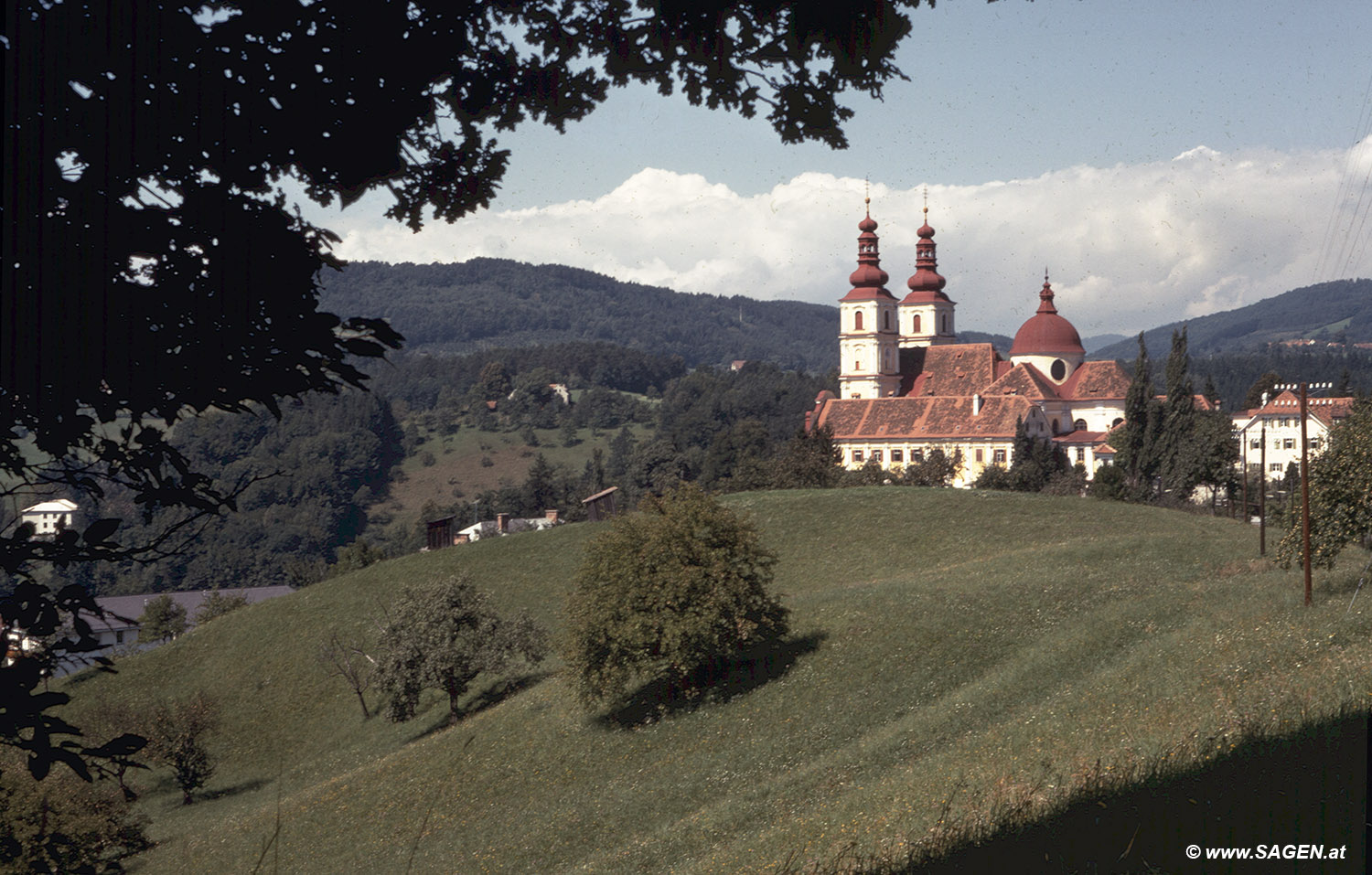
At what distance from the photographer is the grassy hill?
15.1 metres

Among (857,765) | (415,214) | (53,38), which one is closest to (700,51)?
(415,214)

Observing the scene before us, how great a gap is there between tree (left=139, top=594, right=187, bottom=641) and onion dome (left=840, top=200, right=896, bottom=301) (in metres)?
76.1

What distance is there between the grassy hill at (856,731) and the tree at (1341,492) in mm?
1490

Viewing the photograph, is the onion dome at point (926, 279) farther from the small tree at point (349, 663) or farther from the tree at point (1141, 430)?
the small tree at point (349, 663)

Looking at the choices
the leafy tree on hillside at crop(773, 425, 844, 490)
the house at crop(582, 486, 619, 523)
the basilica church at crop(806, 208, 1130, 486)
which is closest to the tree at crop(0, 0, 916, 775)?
the house at crop(582, 486, 619, 523)

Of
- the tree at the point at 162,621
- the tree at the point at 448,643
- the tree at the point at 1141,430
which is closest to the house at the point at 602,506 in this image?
the tree at the point at 162,621

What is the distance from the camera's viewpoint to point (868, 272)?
12306cm

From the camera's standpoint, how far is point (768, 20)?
20.0ft

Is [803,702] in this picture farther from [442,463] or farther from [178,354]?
[442,463]

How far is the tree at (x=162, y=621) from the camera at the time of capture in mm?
79688

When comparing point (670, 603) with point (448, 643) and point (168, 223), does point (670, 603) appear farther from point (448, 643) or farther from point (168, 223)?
point (168, 223)

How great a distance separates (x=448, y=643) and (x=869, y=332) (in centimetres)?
8740

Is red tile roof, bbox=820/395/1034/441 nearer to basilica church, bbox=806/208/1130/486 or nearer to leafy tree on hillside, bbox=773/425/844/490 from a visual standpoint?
basilica church, bbox=806/208/1130/486

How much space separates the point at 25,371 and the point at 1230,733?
11.8 metres
